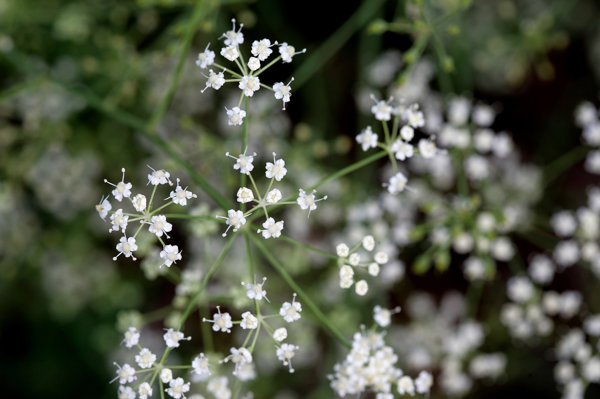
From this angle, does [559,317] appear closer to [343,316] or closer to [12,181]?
[343,316]

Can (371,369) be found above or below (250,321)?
below

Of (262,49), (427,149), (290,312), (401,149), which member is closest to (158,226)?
(290,312)

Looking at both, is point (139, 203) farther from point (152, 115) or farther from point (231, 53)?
point (152, 115)

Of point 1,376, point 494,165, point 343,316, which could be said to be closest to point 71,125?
point 1,376

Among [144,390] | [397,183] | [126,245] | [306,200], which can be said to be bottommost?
[144,390]

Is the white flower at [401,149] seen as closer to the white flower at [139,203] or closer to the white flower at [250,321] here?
the white flower at [250,321]

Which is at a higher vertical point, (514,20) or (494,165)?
(514,20)

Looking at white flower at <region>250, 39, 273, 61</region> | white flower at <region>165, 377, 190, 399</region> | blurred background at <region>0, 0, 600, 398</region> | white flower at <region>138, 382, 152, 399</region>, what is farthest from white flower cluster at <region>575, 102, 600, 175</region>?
white flower at <region>138, 382, 152, 399</region>

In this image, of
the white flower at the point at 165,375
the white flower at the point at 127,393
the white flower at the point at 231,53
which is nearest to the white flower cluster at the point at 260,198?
the white flower at the point at 231,53

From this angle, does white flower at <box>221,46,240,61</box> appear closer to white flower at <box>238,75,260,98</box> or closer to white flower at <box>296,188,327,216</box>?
white flower at <box>238,75,260,98</box>
